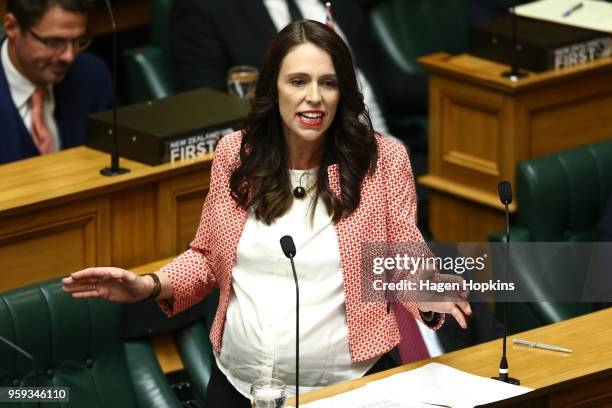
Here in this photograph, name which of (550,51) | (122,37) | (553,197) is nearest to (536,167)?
(553,197)

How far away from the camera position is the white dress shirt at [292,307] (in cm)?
291

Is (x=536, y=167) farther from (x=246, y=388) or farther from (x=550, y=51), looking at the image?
(x=246, y=388)

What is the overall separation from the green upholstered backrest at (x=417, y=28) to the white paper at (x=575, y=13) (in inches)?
38.8

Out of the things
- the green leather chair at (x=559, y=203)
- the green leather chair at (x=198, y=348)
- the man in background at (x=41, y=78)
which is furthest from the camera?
the man in background at (x=41, y=78)

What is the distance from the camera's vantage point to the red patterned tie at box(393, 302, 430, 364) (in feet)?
11.6

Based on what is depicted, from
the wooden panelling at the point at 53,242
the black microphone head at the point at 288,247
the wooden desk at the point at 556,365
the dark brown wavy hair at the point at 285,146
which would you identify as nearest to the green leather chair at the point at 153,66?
the wooden panelling at the point at 53,242

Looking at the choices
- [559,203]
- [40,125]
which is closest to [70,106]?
[40,125]

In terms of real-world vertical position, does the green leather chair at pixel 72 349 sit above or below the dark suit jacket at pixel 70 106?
below

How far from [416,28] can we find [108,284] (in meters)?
3.21

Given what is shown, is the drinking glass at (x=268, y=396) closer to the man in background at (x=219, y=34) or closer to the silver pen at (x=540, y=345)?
the silver pen at (x=540, y=345)

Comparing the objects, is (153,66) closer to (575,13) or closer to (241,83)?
(241,83)

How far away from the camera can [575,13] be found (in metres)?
4.73

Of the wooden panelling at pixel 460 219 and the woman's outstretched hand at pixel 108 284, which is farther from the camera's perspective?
the wooden panelling at pixel 460 219

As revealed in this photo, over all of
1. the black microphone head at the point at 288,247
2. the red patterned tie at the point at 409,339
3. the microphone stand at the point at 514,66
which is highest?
the black microphone head at the point at 288,247
